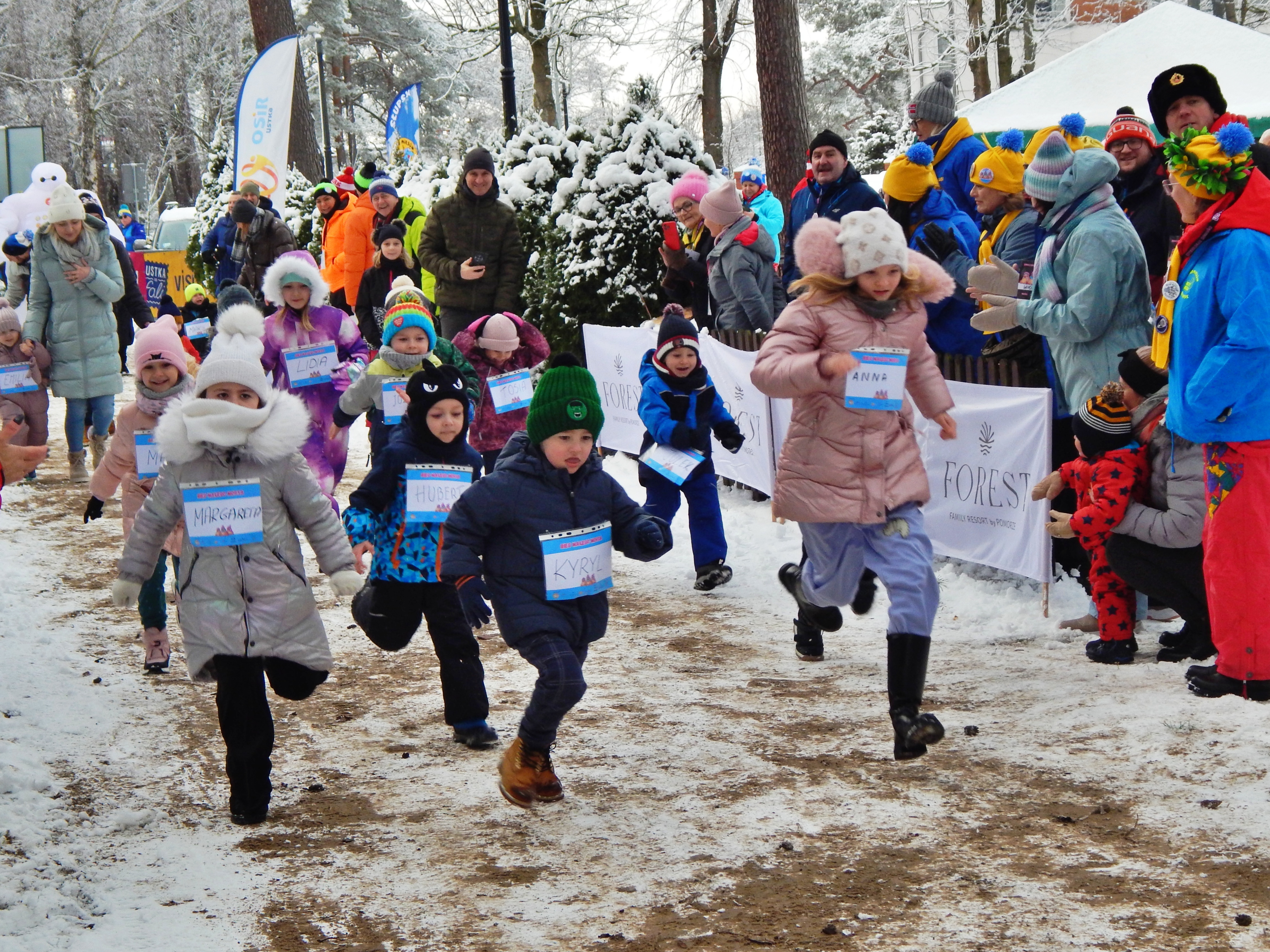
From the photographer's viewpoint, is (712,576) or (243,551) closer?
(243,551)

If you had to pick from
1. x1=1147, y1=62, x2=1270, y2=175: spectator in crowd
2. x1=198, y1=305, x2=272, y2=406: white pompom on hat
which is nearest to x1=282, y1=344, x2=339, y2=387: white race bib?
x1=198, y1=305, x2=272, y2=406: white pompom on hat

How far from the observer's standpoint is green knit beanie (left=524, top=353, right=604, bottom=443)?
16.4ft

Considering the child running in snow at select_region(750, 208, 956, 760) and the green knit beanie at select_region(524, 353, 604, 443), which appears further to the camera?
the child running in snow at select_region(750, 208, 956, 760)

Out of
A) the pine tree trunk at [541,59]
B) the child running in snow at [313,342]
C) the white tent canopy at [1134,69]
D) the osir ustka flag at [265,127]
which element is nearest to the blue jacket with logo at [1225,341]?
the child running in snow at [313,342]

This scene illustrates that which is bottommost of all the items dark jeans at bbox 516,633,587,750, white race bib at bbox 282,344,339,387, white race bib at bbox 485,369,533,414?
dark jeans at bbox 516,633,587,750

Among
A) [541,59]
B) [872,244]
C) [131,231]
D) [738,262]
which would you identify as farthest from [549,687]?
[131,231]

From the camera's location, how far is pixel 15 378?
11406 mm

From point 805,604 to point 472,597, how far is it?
1.68 metres

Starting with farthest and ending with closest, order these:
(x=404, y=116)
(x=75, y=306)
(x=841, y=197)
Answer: (x=404, y=116) < (x=75, y=306) < (x=841, y=197)

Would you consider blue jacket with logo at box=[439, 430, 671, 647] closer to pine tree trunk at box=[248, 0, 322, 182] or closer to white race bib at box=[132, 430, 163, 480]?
white race bib at box=[132, 430, 163, 480]

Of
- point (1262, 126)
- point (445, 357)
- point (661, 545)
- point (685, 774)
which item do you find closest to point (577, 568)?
point (661, 545)

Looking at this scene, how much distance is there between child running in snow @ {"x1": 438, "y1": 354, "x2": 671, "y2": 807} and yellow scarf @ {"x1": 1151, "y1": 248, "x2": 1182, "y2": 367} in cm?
228

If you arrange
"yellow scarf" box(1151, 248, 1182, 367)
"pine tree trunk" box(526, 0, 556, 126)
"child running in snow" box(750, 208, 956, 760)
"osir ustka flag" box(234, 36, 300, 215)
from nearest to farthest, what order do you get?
"child running in snow" box(750, 208, 956, 760), "yellow scarf" box(1151, 248, 1182, 367), "osir ustka flag" box(234, 36, 300, 215), "pine tree trunk" box(526, 0, 556, 126)

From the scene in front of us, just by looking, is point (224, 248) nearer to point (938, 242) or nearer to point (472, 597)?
point (938, 242)
